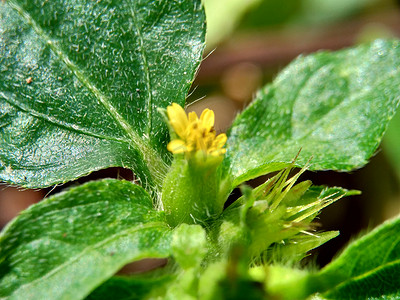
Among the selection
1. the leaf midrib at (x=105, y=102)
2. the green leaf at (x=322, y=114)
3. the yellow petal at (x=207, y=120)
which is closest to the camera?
the yellow petal at (x=207, y=120)

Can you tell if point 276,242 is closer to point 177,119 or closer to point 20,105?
point 177,119

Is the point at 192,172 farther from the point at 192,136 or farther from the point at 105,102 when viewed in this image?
the point at 105,102

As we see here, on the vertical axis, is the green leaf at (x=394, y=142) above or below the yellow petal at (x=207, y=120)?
above

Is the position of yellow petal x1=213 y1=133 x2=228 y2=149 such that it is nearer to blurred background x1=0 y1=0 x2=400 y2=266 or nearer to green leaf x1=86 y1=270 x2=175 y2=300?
green leaf x1=86 y1=270 x2=175 y2=300

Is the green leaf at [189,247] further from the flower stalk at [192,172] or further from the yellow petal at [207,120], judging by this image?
the yellow petal at [207,120]

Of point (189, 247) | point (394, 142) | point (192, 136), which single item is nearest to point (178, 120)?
point (192, 136)

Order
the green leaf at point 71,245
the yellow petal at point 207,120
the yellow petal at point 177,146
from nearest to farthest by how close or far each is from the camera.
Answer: the green leaf at point 71,245 < the yellow petal at point 177,146 < the yellow petal at point 207,120

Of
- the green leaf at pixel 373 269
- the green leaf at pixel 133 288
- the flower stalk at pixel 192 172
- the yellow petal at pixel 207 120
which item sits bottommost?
the green leaf at pixel 373 269

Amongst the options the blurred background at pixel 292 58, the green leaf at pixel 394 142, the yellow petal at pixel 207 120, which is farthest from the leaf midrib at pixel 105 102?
the green leaf at pixel 394 142

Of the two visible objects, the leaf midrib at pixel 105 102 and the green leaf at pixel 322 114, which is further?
the green leaf at pixel 322 114
